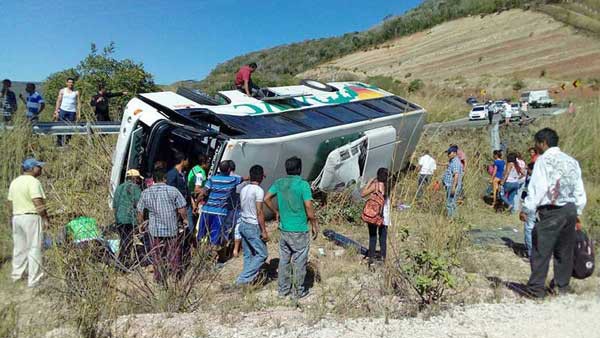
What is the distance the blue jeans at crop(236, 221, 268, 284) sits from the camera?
5953 millimetres

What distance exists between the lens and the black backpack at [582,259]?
5039 mm

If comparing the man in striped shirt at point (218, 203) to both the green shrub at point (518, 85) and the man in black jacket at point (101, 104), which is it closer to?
the man in black jacket at point (101, 104)

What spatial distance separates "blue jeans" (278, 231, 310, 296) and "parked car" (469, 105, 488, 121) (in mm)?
20409

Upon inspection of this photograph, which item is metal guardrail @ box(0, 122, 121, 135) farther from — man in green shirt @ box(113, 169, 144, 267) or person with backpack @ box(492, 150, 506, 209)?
person with backpack @ box(492, 150, 506, 209)

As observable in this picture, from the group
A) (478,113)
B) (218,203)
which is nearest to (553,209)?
(218,203)

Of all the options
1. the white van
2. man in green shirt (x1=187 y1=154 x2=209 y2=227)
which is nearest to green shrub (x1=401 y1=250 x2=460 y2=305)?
man in green shirt (x1=187 y1=154 x2=209 y2=227)

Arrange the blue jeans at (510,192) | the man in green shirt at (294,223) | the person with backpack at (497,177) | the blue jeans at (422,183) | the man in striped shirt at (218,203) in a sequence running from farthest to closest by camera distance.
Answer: the person with backpack at (497,177) < the blue jeans at (510,192) < the blue jeans at (422,183) < the man in striped shirt at (218,203) < the man in green shirt at (294,223)

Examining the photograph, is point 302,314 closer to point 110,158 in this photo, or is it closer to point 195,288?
point 195,288

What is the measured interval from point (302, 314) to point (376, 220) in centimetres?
227

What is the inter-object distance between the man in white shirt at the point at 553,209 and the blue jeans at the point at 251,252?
291cm

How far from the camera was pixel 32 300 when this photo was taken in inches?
213

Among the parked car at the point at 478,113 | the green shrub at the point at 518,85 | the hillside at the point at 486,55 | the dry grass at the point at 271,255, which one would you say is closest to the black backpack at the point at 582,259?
the dry grass at the point at 271,255

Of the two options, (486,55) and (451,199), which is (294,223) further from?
(486,55)

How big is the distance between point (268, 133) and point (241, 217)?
193 centimetres
